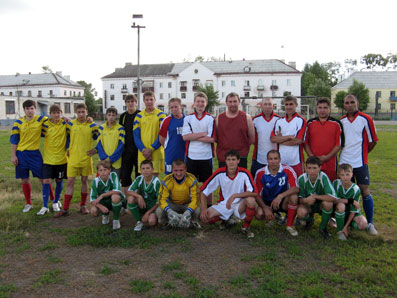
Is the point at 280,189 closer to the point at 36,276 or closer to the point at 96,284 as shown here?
the point at 96,284

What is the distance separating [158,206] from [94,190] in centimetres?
99

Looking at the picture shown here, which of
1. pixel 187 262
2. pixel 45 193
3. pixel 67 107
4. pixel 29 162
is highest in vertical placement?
pixel 67 107

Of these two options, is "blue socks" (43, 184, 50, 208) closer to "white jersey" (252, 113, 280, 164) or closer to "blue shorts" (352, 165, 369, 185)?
"white jersey" (252, 113, 280, 164)

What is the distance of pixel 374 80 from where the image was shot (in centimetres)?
5775

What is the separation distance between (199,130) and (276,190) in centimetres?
144

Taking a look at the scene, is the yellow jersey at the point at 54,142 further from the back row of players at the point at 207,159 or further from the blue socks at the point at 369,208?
the blue socks at the point at 369,208

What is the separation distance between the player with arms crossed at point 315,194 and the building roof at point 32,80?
7193cm

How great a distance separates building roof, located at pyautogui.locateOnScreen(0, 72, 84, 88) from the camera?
69812mm

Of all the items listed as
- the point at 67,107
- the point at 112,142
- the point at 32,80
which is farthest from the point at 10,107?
the point at 112,142

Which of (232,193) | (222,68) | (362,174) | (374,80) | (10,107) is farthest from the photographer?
(222,68)

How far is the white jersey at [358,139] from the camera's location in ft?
15.7

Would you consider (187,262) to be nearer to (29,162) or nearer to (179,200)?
(179,200)

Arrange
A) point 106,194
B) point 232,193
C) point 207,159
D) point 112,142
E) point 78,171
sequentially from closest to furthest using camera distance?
point 232,193 → point 106,194 → point 207,159 → point 112,142 → point 78,171

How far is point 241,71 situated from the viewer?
5834 cm
